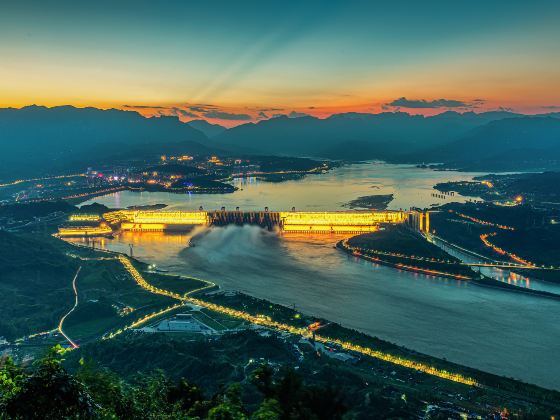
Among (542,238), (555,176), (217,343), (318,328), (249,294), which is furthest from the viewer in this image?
(555,176)

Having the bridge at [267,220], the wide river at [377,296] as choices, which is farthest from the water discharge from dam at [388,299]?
the bridge at [267,220]

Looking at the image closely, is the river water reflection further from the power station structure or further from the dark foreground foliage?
the dark foreground foliage

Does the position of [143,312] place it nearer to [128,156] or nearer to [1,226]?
[1,226]

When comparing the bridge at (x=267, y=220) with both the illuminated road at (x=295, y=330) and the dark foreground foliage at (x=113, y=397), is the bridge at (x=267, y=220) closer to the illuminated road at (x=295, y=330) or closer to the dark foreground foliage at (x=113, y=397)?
the illuminated road at (x=295, y=330)

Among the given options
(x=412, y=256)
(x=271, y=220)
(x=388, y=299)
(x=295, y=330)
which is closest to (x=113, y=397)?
(x=295, y=330)

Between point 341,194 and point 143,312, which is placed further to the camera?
point 341,194

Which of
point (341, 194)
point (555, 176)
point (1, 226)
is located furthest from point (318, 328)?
point (555, 176)

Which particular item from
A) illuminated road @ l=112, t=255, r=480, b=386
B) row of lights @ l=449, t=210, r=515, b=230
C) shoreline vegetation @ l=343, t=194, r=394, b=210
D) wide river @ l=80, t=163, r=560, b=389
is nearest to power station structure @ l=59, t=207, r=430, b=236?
wide river @ l=80, t=163, r=560, b=389
